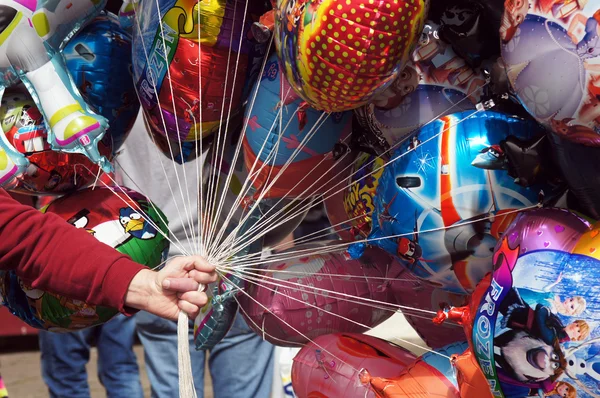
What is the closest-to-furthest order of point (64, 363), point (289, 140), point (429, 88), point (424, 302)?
point (429, 88) < point (289, 140) < point (424, 302) < point (64, 363)

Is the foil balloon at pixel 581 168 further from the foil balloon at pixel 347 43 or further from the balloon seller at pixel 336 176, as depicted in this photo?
the foil balloon at pixel 347 43

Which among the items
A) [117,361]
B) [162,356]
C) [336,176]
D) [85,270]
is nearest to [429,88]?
[336,176]

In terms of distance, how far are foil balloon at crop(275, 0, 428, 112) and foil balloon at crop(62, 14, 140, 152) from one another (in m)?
0.58

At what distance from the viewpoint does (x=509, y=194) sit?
1.34m

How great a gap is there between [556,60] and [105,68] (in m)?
1.08

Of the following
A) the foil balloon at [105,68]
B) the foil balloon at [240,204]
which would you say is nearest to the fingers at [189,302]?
the foil balloon at [240,204]

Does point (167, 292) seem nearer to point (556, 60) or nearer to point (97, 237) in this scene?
point (97, 237)

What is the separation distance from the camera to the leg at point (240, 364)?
2.62m

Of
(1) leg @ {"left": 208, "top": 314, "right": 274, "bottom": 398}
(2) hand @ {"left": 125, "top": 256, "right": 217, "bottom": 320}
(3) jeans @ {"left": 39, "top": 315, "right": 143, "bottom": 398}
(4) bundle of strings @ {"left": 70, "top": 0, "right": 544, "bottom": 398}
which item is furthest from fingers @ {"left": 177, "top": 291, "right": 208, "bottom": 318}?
(3) jeans @ {"left": 39, "top": 315, "right": 143, "bottom": 398}

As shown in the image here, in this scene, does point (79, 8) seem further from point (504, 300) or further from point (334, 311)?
point (504, 300)

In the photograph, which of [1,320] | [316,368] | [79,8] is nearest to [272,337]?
[316,368]

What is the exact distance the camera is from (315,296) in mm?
1776

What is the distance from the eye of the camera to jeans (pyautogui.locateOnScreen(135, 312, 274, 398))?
262 centimetres

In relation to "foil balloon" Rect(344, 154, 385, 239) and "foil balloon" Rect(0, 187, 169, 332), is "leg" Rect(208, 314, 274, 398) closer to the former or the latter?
"foil balloon" Rect(0, 187, 169, 332)
